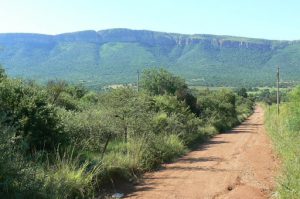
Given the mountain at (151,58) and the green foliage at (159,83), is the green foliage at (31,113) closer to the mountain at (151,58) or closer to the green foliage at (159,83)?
the green foliage at (159,83)

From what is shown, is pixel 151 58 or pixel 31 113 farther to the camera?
pixel 151 58

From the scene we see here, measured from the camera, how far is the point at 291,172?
40.8ft

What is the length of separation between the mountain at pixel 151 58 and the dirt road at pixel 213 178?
82313 millimetres

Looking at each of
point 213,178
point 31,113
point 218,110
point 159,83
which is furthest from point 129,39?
point 31,113

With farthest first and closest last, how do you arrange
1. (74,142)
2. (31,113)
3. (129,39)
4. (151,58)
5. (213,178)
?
(129,39) < (151,58) < (74,142) < (213,178) < (31,113)

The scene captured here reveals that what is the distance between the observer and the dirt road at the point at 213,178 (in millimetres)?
12359

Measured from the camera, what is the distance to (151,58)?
137m

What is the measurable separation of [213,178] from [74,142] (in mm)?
4490

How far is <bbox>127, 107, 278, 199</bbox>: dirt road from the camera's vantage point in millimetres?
12359

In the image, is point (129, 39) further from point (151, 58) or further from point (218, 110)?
point (218, 110)

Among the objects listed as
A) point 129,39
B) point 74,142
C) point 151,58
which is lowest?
point 151,58

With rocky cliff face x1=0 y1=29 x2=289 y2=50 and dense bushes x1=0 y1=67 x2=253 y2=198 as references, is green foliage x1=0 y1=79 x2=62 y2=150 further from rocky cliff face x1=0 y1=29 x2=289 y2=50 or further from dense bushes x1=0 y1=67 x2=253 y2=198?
rocky cliff face x1=0 y1=29 x2=289 y2=50

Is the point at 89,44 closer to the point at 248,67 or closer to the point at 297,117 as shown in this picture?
the point at 248,67

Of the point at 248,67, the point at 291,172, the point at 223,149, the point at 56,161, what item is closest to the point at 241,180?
the point at 291,172
